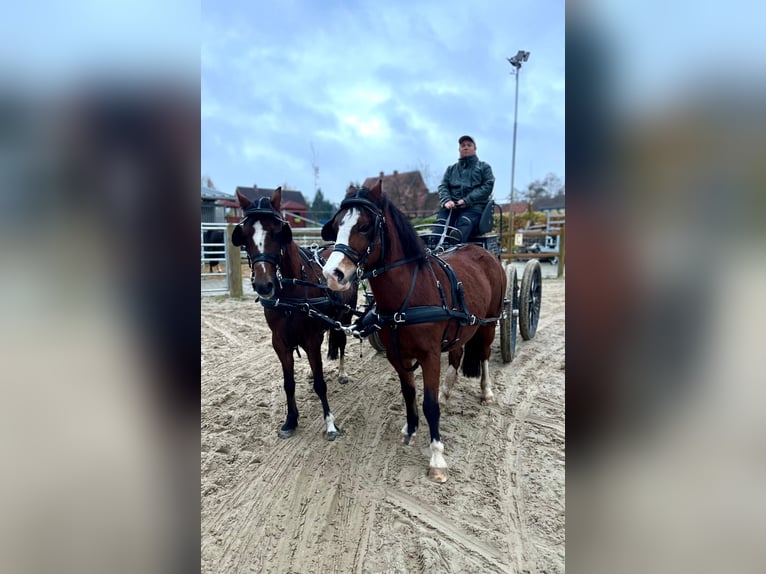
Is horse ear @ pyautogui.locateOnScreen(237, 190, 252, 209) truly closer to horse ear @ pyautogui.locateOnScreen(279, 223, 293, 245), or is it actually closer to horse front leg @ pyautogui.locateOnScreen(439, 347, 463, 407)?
horse ear @ pyautogui.locateOnScreen(279, 223, 293, 245)

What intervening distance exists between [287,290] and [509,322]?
2.86 m

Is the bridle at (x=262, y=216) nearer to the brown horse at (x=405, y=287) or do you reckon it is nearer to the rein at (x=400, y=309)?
the brown horse at (x=405, y=287)

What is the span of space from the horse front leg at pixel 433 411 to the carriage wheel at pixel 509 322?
2.10 m

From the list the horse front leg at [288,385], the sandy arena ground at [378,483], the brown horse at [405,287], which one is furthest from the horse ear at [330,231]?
the sandy arena ground at [378,483]

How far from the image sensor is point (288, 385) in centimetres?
350

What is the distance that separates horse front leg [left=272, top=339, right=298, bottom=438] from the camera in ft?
11.3

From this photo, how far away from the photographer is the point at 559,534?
218cm
